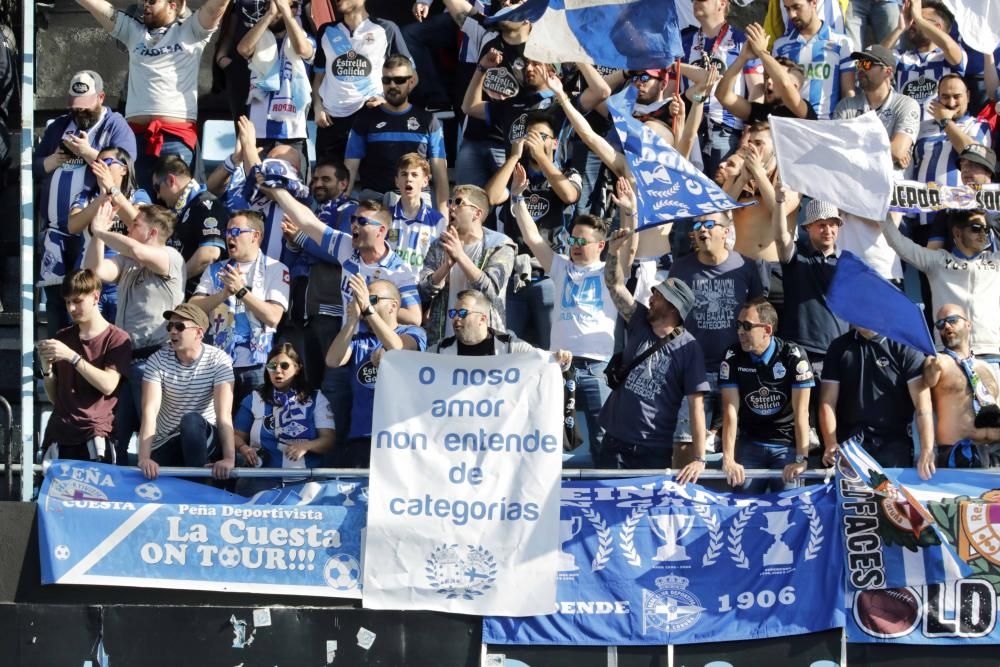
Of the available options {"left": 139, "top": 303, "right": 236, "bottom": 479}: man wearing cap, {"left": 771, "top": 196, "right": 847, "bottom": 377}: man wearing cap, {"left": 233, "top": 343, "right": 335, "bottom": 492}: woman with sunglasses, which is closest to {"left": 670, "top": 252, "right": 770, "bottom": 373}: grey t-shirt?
{"left": 771, "top": 196, "right": 847, "bottom": 377}: man wearing cap

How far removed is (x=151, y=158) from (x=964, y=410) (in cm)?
695

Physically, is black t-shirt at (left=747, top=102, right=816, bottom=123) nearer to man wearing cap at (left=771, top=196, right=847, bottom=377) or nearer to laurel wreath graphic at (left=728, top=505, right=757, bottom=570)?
man wearing cap at (left=771, top=196, right=847, bottom=377)

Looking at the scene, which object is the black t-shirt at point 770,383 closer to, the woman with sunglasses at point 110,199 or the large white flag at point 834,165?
the large white flag at point 834,165

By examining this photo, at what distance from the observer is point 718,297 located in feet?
38.9

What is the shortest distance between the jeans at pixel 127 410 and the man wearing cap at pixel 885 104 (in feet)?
18.9

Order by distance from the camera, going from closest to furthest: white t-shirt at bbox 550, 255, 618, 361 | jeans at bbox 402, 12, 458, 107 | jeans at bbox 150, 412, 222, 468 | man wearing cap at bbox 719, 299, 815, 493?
man wearing cap at bbox 719, 299, 815, 493 → jeans at bbox 150, 412, 222, 468 → white t-shirt at bbox 550, 255, 618, 361 → jeans at bbox 402, 12, 458, 107

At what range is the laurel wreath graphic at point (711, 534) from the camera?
34.8ft

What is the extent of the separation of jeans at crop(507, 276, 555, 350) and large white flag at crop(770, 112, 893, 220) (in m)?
1.89

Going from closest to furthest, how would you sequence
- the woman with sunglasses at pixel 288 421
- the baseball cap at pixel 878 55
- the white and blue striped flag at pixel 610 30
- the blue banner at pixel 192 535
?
the blue banner at pixel 192 535
the white and blue striped flag at pixel 610 30
the woman with sunglasses at pixel 288 421
the baseball cap at pixel 878 55

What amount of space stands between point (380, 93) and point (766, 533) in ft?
18.2

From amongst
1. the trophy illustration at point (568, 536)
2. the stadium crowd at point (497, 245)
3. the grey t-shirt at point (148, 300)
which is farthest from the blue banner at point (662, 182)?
the grey t-shirt at point (148, 300)

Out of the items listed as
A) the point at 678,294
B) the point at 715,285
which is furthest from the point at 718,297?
the point at 678,294

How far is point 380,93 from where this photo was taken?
14.4 metres

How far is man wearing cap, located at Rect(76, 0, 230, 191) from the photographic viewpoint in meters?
14.2
